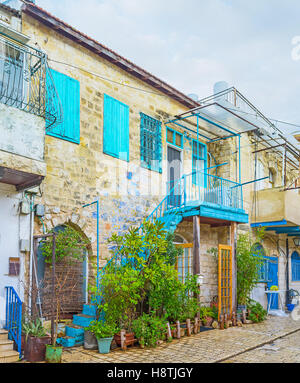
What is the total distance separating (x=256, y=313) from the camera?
39.2 ft

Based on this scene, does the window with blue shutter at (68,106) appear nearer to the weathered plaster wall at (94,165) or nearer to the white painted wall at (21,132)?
the weathered plaster wall at (94,165)

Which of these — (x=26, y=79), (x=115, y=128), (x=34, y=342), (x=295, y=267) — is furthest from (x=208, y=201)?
(x=295, y=267)

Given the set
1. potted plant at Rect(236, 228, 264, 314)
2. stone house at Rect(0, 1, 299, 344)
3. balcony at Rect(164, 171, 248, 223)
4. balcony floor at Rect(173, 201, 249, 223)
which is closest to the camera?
stone house at Rect(0, 1, 299, 344)

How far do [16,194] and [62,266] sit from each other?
191 centimetres

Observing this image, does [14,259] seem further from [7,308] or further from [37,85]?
[37,85]

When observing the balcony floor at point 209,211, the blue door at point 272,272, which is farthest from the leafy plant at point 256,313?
the blue door at point 272,272

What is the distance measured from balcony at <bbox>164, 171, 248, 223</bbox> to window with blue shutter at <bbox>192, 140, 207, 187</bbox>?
10 centimetres

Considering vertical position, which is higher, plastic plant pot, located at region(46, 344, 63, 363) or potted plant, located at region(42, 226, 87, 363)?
potted plant, located at region(42, 226, 87, 363)

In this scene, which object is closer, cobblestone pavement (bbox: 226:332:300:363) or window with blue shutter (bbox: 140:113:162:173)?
cobblestone pavement (bbox: 226:332:300:363)

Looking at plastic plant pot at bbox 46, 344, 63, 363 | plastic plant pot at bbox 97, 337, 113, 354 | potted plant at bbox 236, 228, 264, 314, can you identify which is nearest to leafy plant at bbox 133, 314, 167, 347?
plastic plant pot at bbox 97, 337, 113, 354

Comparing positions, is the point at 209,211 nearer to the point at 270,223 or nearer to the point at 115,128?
the point at 115,128

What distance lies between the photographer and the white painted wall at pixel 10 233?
24.7 ft

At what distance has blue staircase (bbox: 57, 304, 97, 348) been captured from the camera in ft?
25.6

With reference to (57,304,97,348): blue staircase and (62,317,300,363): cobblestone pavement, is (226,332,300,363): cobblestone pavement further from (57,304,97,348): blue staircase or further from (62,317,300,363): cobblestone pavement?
(57,304,97,348): blue staircase
